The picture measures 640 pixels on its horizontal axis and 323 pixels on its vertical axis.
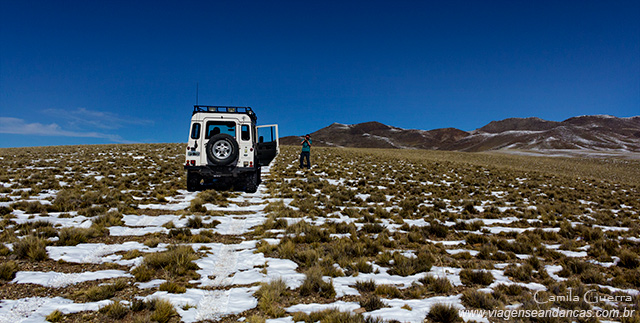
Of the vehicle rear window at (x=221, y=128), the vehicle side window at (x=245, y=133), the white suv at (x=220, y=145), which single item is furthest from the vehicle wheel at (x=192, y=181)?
the vehicle side window at (x=245, y=133)

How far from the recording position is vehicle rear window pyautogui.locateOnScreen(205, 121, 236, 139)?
1134 centimetres

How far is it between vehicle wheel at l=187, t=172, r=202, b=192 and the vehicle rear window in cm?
188

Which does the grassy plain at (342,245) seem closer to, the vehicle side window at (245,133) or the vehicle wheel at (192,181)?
the vehicle wheel at (192,181)

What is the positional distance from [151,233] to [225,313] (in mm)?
4232

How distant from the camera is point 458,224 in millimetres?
8445

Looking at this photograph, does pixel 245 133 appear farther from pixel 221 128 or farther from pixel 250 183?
pixel 250 183

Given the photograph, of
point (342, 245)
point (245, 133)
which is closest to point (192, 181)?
point (245, 133)

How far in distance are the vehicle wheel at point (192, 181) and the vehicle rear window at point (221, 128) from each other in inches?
74.1

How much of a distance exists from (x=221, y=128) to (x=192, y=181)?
8.62ft

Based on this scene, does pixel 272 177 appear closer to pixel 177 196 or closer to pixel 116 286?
pixel 177 196

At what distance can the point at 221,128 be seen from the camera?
1148cm

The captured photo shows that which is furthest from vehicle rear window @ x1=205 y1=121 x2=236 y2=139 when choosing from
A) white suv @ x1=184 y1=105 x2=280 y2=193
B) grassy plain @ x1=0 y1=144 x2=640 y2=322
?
grassy plain @ x1=0 y1=144 x2=640 y2=322

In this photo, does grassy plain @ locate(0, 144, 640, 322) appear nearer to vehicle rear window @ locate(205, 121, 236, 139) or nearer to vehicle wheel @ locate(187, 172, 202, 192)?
vehicle wheel @ locate(187, 172, 202, 192)

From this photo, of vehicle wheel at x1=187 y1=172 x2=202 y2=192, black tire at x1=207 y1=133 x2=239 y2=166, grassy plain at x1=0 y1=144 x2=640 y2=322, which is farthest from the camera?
vehicle wheel at x1=187 y1=172 x2=202 y2=192
